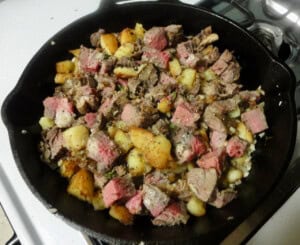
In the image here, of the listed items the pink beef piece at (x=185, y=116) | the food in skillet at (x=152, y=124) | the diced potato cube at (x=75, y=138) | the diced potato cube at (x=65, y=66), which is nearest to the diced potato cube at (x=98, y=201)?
the food in skillet at (x=152, y=124)

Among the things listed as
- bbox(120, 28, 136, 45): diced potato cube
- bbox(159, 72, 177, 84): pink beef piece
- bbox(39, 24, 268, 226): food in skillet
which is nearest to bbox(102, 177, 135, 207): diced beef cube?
bbox(39, 24, 268, 226): food in skillet

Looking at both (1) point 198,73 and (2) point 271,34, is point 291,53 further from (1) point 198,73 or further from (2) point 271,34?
(1) point 198,73

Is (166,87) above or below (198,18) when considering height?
below

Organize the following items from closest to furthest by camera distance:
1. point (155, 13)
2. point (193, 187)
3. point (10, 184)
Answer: point (193, 187)
point (10, 184)
point (155, 13)

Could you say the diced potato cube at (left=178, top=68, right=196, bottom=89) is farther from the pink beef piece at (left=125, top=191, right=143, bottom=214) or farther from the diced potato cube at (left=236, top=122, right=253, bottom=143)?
the pink beef piece at (left=125, top=191, right=143, bottom=214)

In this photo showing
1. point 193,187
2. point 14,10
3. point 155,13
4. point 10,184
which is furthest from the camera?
point 14,10

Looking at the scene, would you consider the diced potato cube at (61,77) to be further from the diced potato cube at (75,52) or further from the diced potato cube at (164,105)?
the diced potato cube at (164,105)

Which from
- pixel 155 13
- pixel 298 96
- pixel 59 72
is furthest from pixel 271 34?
pixel 59 72
